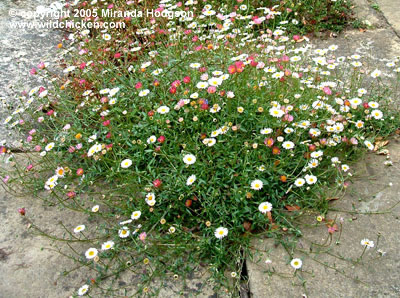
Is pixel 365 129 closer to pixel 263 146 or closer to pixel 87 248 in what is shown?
pixel 263 146

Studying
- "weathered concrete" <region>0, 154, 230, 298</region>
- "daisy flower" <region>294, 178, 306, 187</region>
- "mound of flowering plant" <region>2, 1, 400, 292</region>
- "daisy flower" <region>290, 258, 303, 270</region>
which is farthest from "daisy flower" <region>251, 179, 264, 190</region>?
"weathered concrete" <region>0, 154, 230, 298</region>

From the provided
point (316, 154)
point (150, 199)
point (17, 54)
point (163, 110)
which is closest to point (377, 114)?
point (316, 154)

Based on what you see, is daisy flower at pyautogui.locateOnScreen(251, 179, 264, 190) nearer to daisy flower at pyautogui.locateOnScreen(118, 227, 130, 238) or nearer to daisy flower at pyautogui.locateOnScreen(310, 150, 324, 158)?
daisy flower at pyautogui.locateOnScreen(310, 150, 324, 158)

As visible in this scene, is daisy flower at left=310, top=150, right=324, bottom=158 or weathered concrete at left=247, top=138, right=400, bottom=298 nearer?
weathered concrete at left=247, top=138, right=400, bottom=298

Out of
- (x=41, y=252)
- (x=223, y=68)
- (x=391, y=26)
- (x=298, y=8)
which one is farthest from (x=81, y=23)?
(x=391, y=26)

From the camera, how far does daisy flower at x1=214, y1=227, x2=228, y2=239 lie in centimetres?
194

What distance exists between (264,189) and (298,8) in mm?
2625

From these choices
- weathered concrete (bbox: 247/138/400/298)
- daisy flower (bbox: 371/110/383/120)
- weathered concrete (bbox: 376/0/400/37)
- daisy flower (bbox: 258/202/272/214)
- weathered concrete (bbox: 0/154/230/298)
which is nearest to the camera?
weathered concrete (bbox: 247/138/400/298)

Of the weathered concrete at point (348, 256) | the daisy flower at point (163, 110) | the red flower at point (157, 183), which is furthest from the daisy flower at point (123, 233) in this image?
the daisy flower at point (163, 110)

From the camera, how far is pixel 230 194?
7.04 ft

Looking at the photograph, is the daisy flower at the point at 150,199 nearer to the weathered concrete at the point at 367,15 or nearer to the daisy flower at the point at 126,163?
the daisy flower at the point at 126,163

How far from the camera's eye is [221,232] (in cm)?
197

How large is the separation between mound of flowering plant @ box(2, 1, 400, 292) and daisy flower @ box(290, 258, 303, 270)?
0.20m

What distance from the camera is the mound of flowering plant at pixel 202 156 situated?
81.6 inches
